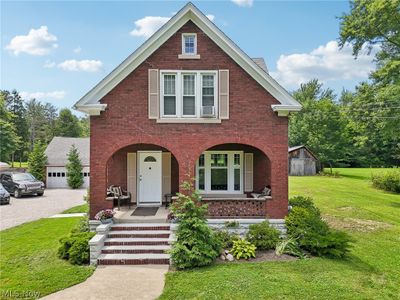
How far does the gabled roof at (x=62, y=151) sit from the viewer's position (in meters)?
32.2

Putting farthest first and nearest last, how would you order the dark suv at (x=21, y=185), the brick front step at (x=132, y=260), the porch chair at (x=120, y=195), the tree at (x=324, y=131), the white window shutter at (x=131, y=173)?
the tree at (x=324, y=131) → the dark suv at (x=21, y=185) → the white window shutter at (x=131, y=173) → the porch chair at (x=120, y=195) → the brick front step at (x=132, y=260)

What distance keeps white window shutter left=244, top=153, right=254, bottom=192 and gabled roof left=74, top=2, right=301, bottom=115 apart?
11.2ft

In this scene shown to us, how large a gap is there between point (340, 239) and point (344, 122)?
135 feet

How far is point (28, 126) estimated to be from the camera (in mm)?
70188

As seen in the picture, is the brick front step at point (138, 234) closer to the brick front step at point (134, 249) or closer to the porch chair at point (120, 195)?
the brick front step at point (134, 249)

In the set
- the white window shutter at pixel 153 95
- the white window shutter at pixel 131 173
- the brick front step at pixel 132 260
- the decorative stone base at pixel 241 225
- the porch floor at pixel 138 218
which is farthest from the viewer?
the white window shutter at pixel 131 173

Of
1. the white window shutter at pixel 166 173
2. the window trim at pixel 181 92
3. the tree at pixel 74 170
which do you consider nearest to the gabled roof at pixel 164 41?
the window trim at pixel 181 92

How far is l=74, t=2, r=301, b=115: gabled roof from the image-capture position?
11250mm

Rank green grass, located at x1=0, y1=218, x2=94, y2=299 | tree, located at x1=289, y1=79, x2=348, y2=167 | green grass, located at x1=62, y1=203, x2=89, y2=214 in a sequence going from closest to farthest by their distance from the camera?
green grass, located at x1=0, y1=218, x2=94, y2=299
green grass, located at x1=62, y1=203, x2=89, y2=214
tree, located at x1=289, y1=79, x2=348, y2=167

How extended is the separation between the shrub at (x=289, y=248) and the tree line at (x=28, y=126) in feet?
155

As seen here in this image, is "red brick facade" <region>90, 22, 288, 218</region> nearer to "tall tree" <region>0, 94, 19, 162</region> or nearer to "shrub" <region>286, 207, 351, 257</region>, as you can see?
"shrub" <region>286, 207, 351, 257</region>

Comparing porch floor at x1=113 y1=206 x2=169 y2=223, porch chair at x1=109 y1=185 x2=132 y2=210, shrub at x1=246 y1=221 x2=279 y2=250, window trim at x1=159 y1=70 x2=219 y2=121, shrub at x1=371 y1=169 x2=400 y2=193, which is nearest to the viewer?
shrub at x1=246 y1=221 x2=279 y2=250

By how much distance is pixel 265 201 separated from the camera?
11.6 m

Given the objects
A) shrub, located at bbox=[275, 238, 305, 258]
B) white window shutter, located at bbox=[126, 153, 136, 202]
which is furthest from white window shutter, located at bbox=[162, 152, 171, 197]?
shrub, located at bbox=[275, 238, 305, 258]
